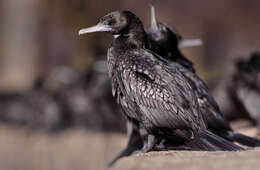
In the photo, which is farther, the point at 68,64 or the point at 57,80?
the point at 68,64

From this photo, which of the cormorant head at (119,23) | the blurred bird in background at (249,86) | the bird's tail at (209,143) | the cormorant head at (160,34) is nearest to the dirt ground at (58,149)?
the blurred bird in background at (249,86)

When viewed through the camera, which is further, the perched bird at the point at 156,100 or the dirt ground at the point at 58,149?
the dirt ground at the point at 58,149

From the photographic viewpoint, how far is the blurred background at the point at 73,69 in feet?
27.8

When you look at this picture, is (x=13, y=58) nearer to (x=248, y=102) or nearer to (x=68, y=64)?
(x=68, y=64)

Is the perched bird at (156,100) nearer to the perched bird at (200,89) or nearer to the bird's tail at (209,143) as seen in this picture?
the bird's tail at (209,143)

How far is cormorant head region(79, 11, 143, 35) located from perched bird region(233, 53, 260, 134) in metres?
3.55

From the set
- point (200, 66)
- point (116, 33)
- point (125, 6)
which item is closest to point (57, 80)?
point (125, 6)

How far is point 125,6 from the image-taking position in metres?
12.2

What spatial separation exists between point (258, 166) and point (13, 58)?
12966mm

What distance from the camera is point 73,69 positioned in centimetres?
1229

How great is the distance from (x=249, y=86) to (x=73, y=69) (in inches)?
269

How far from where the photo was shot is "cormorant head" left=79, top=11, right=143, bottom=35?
3541mm

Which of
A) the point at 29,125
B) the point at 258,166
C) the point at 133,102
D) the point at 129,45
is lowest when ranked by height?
the point at 29,125

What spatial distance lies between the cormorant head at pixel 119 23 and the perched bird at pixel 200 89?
733 mm
